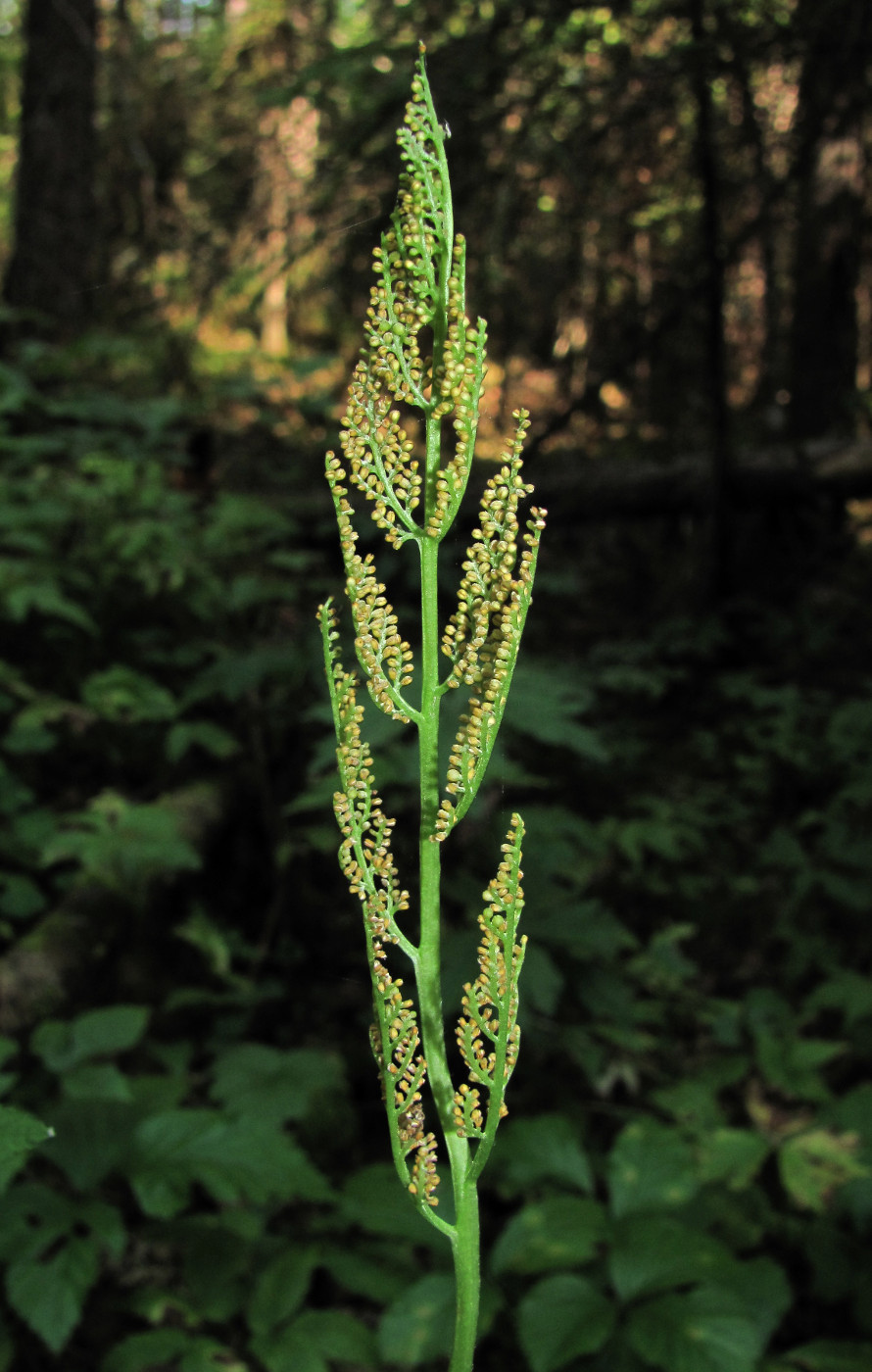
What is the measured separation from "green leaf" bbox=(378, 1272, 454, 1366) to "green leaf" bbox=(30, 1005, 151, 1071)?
0.77 m

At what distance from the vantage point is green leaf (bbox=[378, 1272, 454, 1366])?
6.07 ft

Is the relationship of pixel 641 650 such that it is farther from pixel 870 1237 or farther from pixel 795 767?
pixel 870 1237

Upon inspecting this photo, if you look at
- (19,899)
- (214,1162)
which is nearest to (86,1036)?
(214,1162)

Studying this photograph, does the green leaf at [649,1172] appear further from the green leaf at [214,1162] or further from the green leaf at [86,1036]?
the green leaf at [86,1036]

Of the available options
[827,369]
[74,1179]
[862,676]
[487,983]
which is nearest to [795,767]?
[862,676]

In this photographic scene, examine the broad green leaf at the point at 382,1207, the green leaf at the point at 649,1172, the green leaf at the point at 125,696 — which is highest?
the green leaf at the point at 125,696

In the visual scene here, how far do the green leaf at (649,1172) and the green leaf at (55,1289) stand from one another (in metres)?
1.04

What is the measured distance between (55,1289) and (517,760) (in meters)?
3.09

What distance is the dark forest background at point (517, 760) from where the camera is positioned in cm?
203

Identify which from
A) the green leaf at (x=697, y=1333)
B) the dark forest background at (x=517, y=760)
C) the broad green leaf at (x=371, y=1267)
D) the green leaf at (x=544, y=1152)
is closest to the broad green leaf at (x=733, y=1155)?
the dark forest background at (x=517, y=760)

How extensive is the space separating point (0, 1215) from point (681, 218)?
5422 mm

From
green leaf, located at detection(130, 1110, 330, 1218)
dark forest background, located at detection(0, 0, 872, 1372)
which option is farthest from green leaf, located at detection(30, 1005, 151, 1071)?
green leaf, located at detection(130, 1110, 330, 1218)

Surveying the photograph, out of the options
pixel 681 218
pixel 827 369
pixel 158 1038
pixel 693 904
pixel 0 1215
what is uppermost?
pixel 681 218

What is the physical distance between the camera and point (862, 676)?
17.5ft
